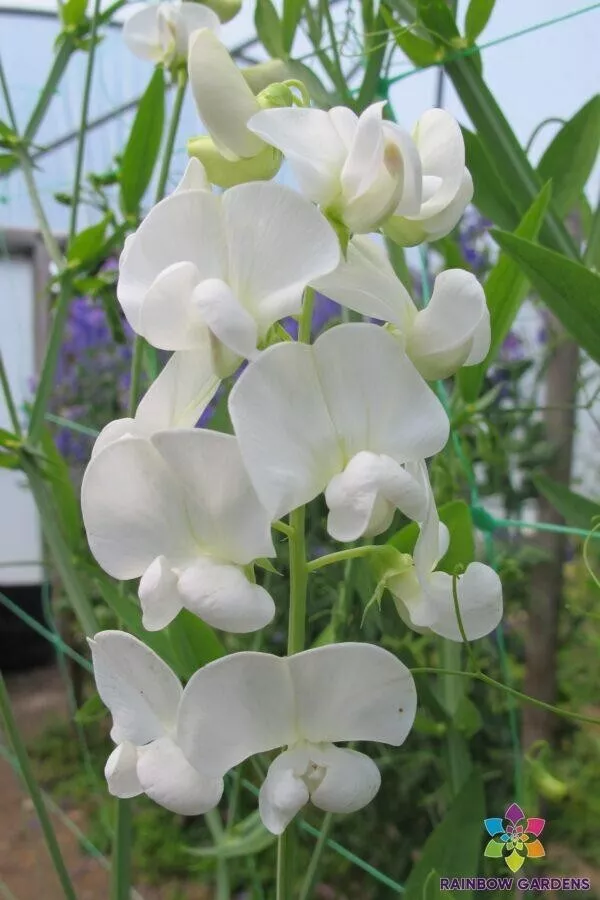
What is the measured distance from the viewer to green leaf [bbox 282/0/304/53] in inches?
25.4

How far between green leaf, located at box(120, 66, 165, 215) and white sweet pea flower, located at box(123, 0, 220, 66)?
0.02 metres

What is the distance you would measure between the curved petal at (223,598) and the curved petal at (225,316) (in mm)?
79

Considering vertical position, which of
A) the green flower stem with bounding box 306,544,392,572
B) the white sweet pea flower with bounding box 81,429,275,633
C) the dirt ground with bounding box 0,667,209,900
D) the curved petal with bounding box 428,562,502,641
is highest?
the white sweet pea flower with bounding box 81,429,275,633

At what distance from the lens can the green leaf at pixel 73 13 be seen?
0.81 m

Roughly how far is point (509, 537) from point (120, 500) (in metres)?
1.04

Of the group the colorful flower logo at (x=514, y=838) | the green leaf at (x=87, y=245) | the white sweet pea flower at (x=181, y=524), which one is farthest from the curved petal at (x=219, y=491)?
the green leaf at (x=87, y=245)

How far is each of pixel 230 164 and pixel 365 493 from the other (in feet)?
0.50

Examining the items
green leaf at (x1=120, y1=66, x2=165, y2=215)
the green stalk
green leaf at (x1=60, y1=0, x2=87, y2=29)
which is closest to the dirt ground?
the green stalk

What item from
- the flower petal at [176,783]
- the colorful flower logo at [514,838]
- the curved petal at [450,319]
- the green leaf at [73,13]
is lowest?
the colorful flower logo at [514,838]

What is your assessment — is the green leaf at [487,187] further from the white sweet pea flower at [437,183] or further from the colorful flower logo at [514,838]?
the colorful flower logo at [514,838]

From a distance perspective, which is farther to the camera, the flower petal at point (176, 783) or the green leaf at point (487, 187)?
the green leaf at point (487, 187)

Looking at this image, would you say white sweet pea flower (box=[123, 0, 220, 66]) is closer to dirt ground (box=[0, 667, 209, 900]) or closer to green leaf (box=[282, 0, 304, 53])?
green leaf (box=[282, 0, 304, 53])

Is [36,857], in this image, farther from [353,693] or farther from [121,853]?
[353,693]

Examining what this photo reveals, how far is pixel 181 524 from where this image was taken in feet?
0.99
